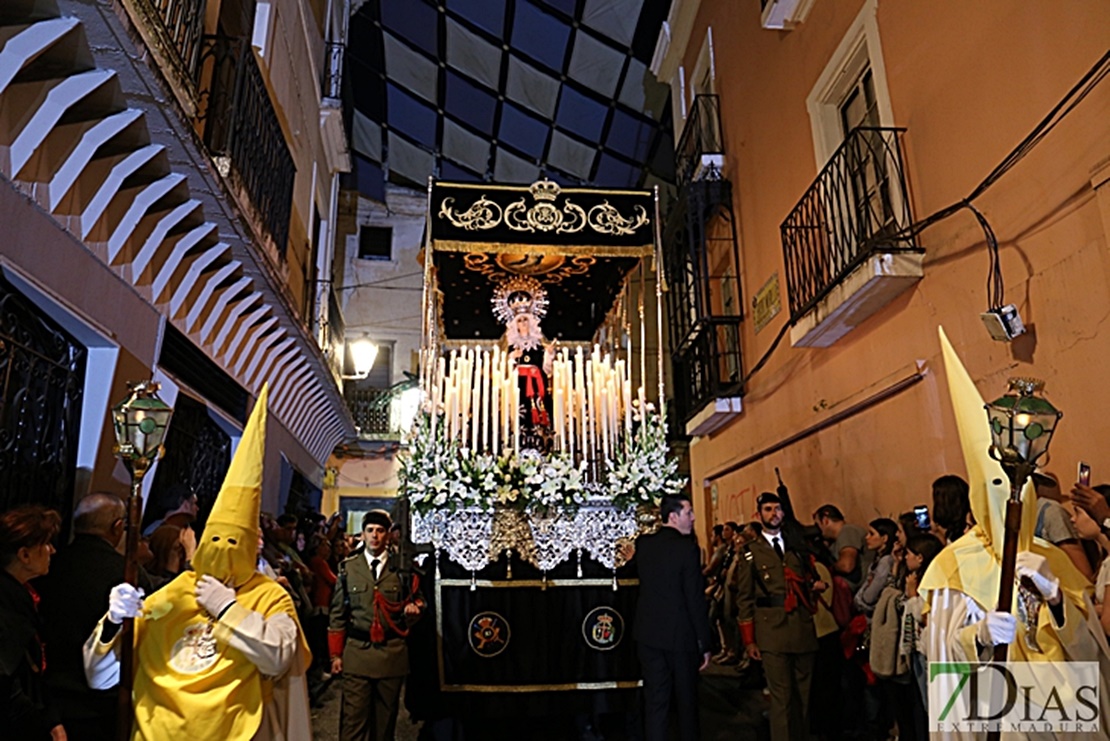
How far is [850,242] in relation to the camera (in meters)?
5.80

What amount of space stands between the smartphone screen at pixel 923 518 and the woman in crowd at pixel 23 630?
426cm

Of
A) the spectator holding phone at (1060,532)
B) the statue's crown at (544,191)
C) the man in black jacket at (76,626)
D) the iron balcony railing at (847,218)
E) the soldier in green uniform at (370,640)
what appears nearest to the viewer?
the man in black jacket at (76,626)

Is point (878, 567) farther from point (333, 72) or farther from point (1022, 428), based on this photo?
point (333, 72)

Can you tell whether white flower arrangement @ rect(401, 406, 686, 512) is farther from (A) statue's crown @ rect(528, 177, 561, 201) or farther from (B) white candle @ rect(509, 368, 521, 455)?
(A) statue's crown @ rect(528, 177, 561, 201)

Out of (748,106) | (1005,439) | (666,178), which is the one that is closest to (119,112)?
(1005,439)

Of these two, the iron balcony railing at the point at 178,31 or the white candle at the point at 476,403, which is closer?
the iron balcony railing at the point at 178,31

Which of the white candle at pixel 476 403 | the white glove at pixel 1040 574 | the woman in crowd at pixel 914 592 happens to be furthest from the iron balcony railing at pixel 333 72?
the white glove at pixel 1040 574

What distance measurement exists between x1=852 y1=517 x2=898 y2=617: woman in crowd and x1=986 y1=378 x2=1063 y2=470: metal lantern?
2391 mm

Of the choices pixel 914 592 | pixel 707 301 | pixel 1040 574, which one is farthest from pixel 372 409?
pixel 1040 574

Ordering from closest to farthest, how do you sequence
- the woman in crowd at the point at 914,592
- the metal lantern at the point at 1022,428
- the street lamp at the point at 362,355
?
the metal lantern at the point at 1022,428, the woman in crowd at the point at 914,592, the street lamp at the point at 362,355

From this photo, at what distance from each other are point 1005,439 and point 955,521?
908 mm

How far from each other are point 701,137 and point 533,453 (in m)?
6.02

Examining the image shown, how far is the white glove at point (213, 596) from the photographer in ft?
8.03

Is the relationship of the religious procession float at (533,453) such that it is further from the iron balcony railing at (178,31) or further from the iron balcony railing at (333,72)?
the iron balcony railing at (333,72)
